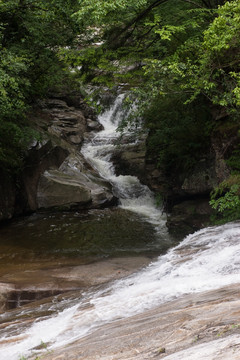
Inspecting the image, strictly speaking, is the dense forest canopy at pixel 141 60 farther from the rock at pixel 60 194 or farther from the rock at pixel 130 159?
the rock at pixel 130 159

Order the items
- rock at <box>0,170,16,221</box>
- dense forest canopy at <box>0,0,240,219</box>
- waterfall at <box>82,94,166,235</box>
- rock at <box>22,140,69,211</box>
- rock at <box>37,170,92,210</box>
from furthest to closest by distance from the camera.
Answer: waterfall at <box>82,94,166,235</box> → rock at <box>22,140,69,211</box> → rock at <box>37,170,92,210</box> → rock at <box>0,170,16,221</box> → dense forest canopy at <box>0,0,240,219</box>

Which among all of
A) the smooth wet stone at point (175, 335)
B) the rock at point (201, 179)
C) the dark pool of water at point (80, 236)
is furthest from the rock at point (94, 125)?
the smooth wet stone at point (175, 335)

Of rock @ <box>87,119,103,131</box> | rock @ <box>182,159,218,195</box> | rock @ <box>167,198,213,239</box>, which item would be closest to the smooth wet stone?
rock @ <box>167,198,213,239</box>

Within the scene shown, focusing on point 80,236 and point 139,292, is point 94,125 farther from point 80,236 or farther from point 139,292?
point 139,292

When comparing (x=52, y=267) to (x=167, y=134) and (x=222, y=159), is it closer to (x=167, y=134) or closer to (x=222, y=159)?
(x=222, y=159)

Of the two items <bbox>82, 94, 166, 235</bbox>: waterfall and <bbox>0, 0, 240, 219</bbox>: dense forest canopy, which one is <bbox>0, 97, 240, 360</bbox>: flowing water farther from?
<bbox>82, 94, 166, 235</bbox>: waterfall

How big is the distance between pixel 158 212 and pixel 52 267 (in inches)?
259

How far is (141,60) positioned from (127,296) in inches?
310

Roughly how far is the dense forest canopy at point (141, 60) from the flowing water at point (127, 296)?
137 inches

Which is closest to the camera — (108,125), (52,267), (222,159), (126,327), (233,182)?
(126,327)

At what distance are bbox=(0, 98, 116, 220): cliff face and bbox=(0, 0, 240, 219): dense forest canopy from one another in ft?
3.65

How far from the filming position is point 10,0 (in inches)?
446

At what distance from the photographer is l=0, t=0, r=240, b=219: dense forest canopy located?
8.98 m

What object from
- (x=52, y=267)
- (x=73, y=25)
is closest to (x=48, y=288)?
(x=52, y=267)
